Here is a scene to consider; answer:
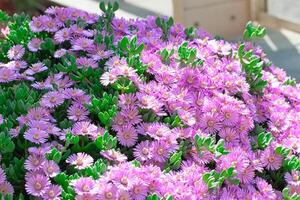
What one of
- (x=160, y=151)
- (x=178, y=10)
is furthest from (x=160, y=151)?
(x=178, y=10)

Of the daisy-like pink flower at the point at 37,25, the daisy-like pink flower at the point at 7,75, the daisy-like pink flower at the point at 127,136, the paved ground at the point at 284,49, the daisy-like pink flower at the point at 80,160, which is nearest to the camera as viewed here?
the daisy-like pink flower at the point at 80,160

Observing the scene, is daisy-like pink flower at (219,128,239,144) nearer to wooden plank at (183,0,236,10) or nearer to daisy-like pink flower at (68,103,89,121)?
daisy-like pink flower at (68,103,89,121)

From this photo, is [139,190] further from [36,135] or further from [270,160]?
[270,160]

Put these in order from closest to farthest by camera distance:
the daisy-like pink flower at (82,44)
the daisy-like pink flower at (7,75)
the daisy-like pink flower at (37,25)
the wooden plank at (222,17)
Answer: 1. the daisy-like pink flower at (7,75)
2. the daisy-like pink flower at (82,44)
3. the daisy-like pink flower at (37,25)
4. the wooden plank at (222,17)

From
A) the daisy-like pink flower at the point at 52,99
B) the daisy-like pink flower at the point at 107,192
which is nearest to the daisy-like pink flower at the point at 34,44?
the daisy-like pink flower at the point at 52,99

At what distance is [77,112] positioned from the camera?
1722 millimetres

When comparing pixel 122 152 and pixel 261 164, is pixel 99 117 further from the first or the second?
pixel 261 164

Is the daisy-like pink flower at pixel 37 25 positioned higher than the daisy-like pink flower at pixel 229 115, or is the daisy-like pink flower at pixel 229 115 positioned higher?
the daisy-like pink flower at pixel 37 25

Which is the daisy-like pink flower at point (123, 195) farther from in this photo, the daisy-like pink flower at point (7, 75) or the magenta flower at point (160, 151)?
the daisy-like pink flower at point (7, 75)

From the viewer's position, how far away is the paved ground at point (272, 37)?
15.1 ft

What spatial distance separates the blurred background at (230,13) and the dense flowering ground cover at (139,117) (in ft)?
9.60

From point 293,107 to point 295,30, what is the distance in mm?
3408

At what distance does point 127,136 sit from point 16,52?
0.64 meters

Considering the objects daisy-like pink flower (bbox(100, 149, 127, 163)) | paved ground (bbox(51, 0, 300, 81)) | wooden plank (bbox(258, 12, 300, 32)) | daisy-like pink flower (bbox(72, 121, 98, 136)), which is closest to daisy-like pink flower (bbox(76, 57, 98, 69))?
daisy-like pink flower (bbox(72, 121, 98, 136))
